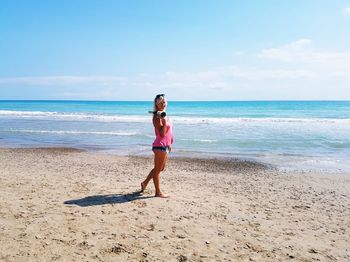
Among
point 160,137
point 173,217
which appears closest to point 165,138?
point 160,137

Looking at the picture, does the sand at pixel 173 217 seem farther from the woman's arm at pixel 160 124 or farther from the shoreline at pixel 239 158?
the woman's arm at pixel 160 124

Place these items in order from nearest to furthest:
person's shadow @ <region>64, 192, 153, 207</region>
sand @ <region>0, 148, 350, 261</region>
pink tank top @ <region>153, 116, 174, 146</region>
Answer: sand @ <region>0, 148, 350, 261</region>, person's shadow @ <region>64, 192, 153, 207</region>, pink tank top @ <region>153, 116, 174, 146</region>

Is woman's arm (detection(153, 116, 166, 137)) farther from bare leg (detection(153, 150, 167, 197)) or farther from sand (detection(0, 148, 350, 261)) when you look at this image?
sand (detection(0, 148, 350, 261))

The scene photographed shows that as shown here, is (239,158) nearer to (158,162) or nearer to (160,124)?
(158,162)

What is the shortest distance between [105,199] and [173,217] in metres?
1.55

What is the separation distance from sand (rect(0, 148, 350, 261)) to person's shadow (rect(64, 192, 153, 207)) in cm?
2

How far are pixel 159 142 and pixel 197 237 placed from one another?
84.0 inches

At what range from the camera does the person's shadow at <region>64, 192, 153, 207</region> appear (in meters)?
6.28

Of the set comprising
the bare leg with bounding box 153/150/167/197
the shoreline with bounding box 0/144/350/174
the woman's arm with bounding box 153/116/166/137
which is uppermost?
the woman's arm with bounding box 153/116/166/137

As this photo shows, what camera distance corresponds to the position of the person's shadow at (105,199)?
6.28 m

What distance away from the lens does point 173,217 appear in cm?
569

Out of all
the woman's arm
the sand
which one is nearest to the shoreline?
the sand

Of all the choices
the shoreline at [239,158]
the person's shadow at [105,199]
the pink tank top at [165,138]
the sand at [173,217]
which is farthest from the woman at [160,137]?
the shoreline at [239,158]

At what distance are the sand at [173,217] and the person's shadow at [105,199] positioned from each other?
0.06 ft
